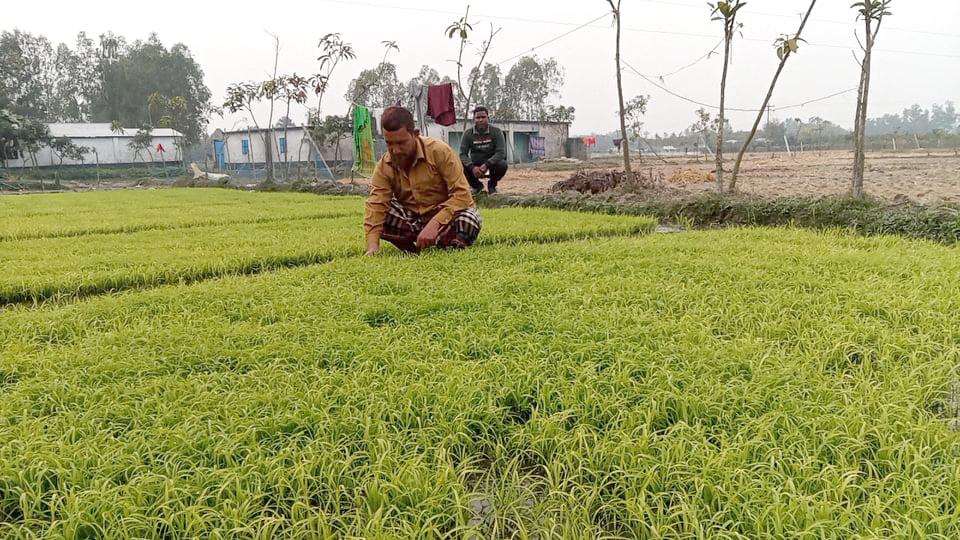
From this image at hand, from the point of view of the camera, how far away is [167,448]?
1.50 metres

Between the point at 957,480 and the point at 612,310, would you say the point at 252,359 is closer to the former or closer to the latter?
the point at 612,310

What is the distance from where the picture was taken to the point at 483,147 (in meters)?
8.46

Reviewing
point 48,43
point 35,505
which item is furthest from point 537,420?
point 48,43

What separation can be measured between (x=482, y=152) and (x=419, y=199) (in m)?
4.49

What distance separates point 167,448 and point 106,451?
5.3 inches

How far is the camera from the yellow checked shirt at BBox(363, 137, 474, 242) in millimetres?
4027

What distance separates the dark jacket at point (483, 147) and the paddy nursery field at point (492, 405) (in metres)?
5.34

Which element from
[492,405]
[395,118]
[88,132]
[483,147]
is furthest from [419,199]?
[88,132]

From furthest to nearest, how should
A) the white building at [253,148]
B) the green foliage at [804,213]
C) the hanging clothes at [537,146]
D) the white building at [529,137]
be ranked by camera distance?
the hanging clothes at [537,146], the white building at [529,137], the white building at [253,148], the green foliage at [804,213]

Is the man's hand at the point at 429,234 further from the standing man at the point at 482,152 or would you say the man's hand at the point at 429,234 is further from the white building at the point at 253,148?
the white building at the point at 253,148

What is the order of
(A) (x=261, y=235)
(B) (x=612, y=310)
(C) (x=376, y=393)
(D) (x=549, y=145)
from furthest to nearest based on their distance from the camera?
(D) (x=549, y=145)
(A) (x=261, y=235)
(B) (x=612, y=310)
(C) (x=376, y=393)

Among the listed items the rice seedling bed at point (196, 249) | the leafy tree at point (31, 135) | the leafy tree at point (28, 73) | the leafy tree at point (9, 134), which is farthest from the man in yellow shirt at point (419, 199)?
the leafy tree at point (28, 73)

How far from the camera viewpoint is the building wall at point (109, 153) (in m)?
29.2

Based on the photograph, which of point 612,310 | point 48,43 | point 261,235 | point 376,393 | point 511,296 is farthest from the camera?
point 48,43
